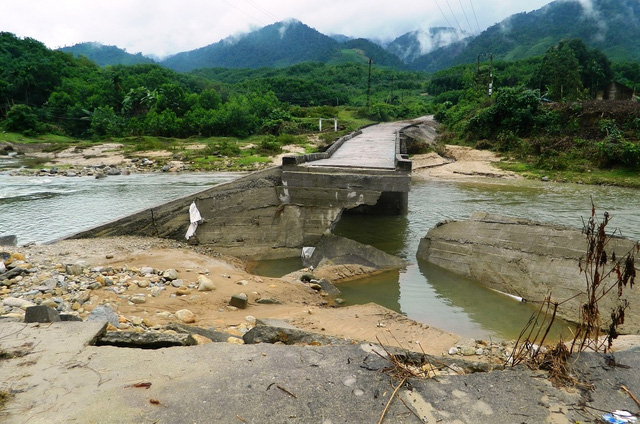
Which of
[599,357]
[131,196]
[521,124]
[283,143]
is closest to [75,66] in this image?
[283,143]

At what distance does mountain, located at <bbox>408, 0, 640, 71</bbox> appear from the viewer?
91.2 m

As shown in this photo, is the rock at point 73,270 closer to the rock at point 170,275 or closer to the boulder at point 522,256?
the rock at point 170,275

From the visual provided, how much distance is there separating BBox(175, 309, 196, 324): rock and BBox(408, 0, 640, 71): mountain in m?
93.6

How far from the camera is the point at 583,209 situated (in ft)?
49.3

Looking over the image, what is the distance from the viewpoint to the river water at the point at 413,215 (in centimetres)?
715

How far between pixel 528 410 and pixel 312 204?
8.12 meters

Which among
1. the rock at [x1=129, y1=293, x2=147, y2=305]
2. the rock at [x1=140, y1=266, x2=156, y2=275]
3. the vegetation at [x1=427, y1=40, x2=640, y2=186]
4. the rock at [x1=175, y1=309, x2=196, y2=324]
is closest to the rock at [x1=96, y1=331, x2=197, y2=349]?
the rock at [x1=175, y1=309, x2=196, y2=324]

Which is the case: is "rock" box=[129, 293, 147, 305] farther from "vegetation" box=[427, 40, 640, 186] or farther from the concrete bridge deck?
"vegetation" box=[427, 40, 640, 186]

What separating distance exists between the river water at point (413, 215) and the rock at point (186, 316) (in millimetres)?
3113

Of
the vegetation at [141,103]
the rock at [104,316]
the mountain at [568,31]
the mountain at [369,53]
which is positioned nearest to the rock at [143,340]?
the rock at [104,316]

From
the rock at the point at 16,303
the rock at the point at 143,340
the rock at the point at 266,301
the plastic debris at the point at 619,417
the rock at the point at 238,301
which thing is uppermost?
the rock at the point at 143,340

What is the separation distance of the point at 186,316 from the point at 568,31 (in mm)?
128793

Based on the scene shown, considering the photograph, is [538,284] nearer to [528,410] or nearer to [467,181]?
[528,410]

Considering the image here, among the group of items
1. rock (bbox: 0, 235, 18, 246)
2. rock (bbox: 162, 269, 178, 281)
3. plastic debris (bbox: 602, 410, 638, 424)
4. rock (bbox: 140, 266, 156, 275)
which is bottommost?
rock (bbox: 162, 269, 178, 281)
